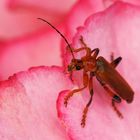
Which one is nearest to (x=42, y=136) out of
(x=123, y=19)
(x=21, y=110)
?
(x=21, y=110)

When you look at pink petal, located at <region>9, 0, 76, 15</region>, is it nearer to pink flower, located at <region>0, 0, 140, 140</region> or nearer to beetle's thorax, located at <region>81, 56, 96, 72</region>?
pink flower, located at <region>0, 0, 140, 140</region>

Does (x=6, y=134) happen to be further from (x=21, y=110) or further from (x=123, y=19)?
(x=123, y=19)

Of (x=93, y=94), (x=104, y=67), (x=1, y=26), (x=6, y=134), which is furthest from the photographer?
(x=1, y=26)

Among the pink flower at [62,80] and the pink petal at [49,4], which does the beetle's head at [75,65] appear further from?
the pink petal at [49,4]

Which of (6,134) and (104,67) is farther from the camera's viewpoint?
(104,67)

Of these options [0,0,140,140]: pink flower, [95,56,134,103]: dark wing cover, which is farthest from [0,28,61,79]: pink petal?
[95,56,134,103]: dark wing cover

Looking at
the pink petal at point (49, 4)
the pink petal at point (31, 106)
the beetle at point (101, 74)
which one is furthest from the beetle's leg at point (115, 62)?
the pink petal at point (49, 4)
